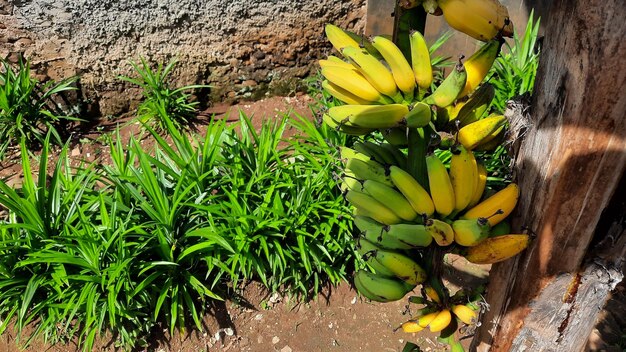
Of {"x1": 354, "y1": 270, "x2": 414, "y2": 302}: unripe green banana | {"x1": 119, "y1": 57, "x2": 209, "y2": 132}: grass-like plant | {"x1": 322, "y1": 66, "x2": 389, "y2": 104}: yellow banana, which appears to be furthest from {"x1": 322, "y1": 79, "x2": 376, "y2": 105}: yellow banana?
{"x1": 119, "y1": 57, "x2": 209, "y2": 132}: grass-like plant

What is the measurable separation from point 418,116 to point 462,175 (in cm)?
20

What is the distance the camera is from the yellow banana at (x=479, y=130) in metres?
1.17

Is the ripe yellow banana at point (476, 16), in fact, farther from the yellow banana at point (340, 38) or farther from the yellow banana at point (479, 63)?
the yellow banana at point (340, 38)

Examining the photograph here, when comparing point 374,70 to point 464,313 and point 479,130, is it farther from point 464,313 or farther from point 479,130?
point 464,313

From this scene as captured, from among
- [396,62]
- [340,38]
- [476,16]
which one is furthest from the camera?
[340,38]

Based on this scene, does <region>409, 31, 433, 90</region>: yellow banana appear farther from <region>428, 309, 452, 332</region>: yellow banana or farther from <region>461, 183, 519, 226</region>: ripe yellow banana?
<region>428, 309, 452, 332</region>: yellow banana

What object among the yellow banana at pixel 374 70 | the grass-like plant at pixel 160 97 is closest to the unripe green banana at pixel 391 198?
the yellow banana at pixel 374 70

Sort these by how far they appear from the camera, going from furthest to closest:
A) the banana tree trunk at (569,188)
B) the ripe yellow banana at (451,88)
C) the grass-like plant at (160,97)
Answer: the grass-like plant at (160,97)
the ripe yellow banana at (451,88)
the banana tree trunk at (569,188)

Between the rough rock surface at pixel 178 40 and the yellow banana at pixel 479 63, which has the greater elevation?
the yellow banana at pixel 479 63

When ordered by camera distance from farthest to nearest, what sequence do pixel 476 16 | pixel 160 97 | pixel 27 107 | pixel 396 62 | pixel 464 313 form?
pixel 160 97 < pixel 27 107 < pixel 464 313 < pixel 396 62 < pixel 476 16

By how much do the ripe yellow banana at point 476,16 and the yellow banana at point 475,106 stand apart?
16 cm

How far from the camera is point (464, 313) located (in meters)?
1.40

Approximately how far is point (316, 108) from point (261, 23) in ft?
2.61

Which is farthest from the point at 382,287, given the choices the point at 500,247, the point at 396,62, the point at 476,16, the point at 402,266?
the point at 476,16
